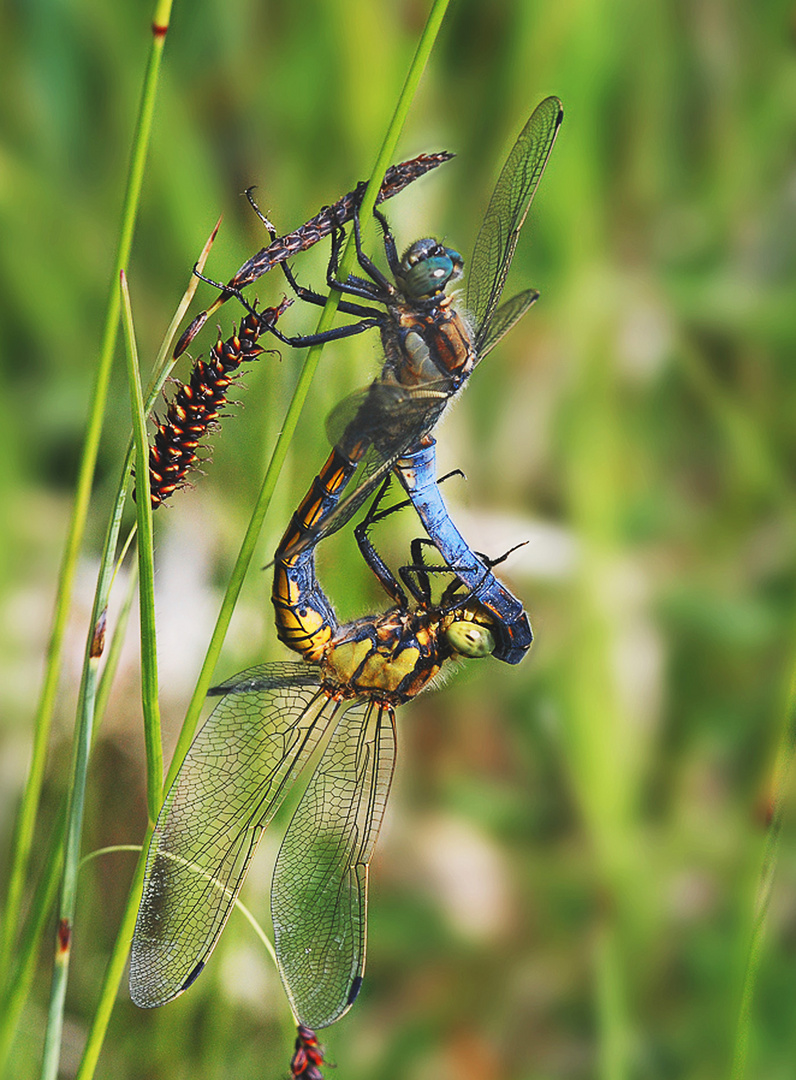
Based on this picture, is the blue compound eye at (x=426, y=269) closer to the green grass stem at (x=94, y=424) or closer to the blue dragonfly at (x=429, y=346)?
the blue dragonfly at (x=429, y=346)

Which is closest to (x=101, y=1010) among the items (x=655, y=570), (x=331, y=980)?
(x=331, y=980)

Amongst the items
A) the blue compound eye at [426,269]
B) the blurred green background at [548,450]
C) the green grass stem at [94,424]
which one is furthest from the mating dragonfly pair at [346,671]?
the blurred green background at [548,450]

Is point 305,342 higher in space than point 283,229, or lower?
lower

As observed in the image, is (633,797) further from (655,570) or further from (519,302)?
(519,302)

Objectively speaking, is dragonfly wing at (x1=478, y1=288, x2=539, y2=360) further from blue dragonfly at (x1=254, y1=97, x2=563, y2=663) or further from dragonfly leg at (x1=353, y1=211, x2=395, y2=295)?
dragonfly leg at (x1=353, y1=211, x2=395, y2=295)

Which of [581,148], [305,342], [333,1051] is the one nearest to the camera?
[305,342]

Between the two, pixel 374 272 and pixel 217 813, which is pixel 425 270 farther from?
pixel 217 813

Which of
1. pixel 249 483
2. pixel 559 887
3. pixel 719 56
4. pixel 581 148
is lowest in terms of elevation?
pixel 559 887
